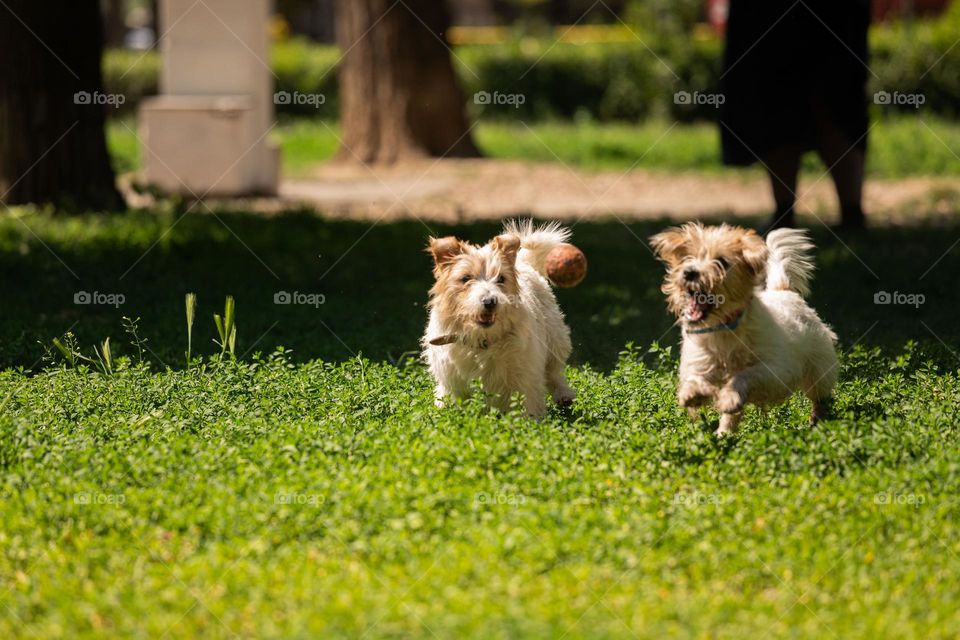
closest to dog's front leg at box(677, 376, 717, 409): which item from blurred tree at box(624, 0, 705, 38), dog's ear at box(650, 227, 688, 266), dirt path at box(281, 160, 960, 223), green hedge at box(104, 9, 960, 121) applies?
dog's ear at box(650, 227, 688, 266)

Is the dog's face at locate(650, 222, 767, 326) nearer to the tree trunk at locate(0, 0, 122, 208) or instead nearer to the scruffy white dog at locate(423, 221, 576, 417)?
the scruffy white dog at locate(423, 221, 576, 417)

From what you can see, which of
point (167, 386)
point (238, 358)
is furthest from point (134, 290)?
point (167, 386)

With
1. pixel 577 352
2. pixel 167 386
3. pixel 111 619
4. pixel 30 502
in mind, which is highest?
pixel 577 352

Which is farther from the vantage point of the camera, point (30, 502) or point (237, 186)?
point (237, 186)

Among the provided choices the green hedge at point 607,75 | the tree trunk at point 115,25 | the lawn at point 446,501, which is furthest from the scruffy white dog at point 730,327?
the tree trunk at point 115,25

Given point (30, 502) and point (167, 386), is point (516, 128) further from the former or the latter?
point (30, 502)

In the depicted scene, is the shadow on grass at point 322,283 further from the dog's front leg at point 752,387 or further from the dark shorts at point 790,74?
the dog's front leg at point 752,387

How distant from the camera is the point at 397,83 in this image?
721 inches

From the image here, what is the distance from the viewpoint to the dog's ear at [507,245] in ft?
20.6

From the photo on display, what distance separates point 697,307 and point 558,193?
10.5 m

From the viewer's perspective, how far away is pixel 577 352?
8242 millimetres

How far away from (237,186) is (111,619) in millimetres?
11483

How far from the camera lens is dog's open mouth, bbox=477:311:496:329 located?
6090 millimetres

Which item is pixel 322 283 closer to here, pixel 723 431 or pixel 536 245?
pixel 536 245
